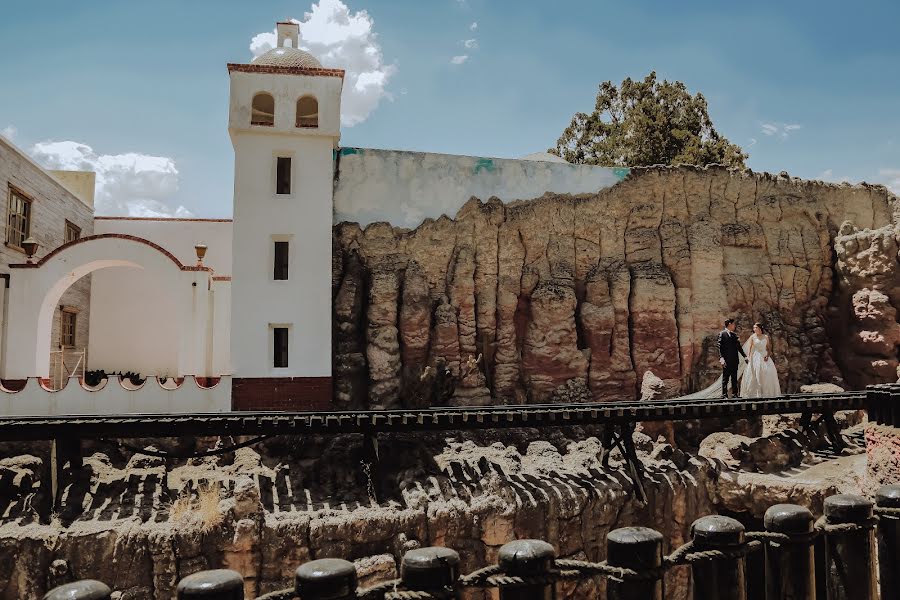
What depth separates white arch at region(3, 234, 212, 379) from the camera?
15484 mm

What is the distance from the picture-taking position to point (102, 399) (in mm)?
14523

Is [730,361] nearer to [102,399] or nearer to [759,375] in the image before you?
[759,375]

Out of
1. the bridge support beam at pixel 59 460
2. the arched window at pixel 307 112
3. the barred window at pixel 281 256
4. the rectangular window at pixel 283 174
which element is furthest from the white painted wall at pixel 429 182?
the bridge support beam at pixel 59 460

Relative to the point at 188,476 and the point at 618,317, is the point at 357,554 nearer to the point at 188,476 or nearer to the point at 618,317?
the point at 188,476

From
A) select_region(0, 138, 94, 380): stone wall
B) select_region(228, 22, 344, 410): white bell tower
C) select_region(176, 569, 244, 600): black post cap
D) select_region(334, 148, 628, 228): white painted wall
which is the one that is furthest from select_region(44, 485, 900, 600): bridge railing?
select_region(0, 138, 94, 380): stone wall

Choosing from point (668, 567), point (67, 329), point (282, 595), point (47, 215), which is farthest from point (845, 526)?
point (47, 215)

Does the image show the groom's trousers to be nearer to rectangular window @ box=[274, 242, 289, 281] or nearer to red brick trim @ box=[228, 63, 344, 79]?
rectangular window @ box=[274, 242, 289, 281]

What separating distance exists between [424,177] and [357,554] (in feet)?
34.8

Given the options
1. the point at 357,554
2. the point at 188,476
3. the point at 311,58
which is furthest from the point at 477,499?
the point at 311,58

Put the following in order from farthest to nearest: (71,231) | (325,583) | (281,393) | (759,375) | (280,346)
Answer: (71,231) < (280,346) < (281,393) < (759,375) < (325,583)

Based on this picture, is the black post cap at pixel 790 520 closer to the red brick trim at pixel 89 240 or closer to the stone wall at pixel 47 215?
the red brick trim at pixel 89 240

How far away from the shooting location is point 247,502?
11.7 metres

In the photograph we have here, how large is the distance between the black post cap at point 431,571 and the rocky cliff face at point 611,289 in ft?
47.8

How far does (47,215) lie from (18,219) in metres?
1.55
